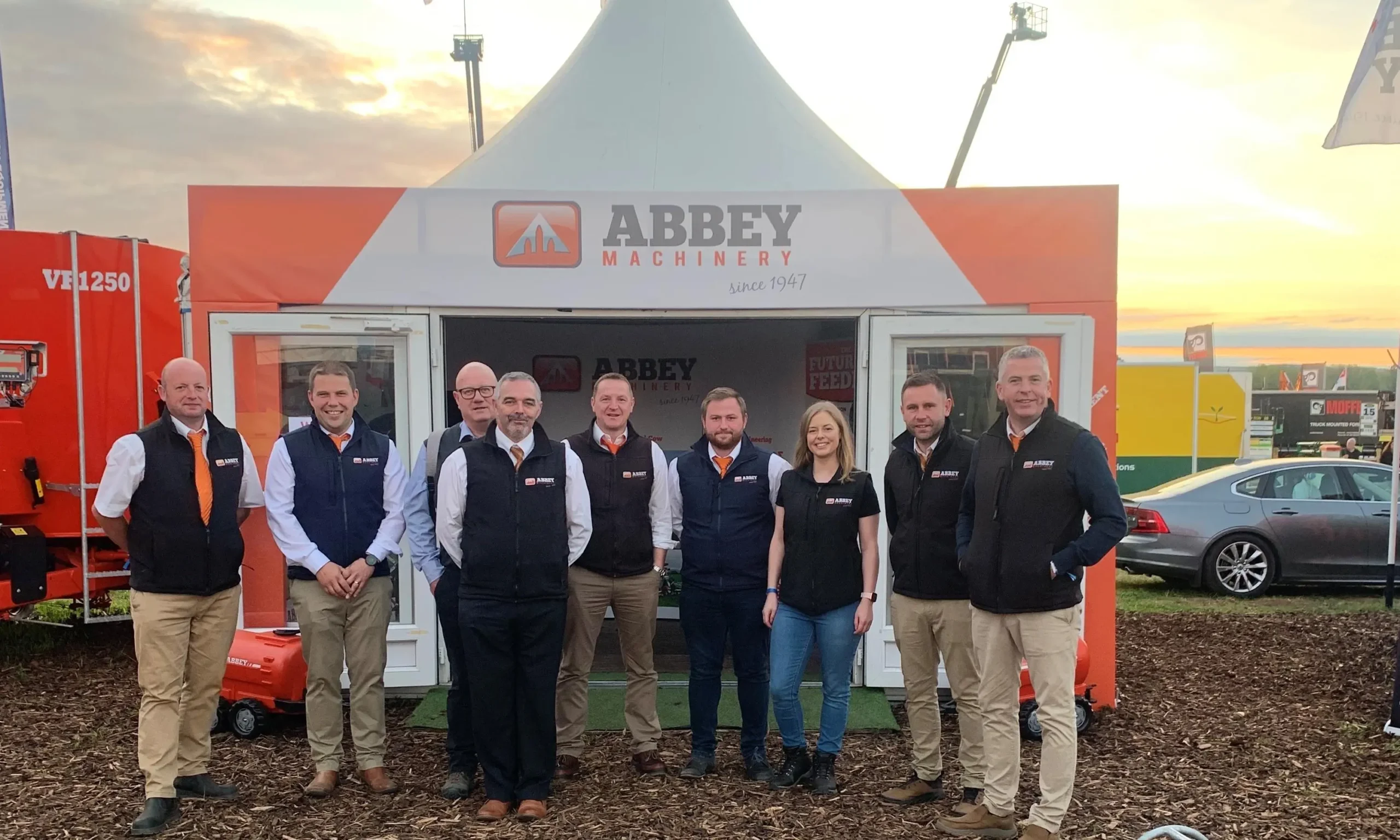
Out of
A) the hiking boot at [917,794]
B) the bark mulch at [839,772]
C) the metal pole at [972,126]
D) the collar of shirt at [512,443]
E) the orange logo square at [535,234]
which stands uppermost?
the metal pole at [972,126]

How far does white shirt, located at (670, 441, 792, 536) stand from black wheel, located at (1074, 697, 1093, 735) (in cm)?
202

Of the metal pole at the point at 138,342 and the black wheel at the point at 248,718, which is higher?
the metal pole at the point at 138,342

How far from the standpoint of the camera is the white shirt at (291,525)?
11.9 feet

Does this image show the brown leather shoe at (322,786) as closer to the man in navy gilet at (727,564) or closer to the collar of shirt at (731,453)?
the man in navy gilet at (727,564)

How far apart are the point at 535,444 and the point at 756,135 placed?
12.3 feet

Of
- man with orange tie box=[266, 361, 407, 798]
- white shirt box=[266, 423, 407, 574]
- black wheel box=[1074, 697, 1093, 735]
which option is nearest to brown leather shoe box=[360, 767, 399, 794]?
man with orange tie box=[266, 361, 407, 798]

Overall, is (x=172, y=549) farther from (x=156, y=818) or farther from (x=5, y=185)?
(x=5, y=185)

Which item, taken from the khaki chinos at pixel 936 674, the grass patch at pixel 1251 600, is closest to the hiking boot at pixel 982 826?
the khaki chinos at pixel 936 674

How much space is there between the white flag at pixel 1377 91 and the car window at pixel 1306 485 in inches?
138

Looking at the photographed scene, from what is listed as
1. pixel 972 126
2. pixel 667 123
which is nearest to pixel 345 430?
pixel 667 123

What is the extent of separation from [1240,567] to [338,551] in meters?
7.92

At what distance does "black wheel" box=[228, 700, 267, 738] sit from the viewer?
4504 millimetres

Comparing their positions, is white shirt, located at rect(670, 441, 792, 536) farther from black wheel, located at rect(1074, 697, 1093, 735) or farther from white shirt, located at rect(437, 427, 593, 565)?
black wheel, located at rect(1074, 697, 1093, 735)

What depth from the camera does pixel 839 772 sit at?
408cm
